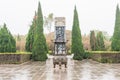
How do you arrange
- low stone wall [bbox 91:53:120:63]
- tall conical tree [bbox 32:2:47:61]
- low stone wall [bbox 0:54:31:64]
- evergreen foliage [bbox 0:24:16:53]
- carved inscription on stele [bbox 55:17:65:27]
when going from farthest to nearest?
tall conical tree [bbox 32:2:47:61]
evergreen foliage [bbox 0:24:16:53]
low stone wall [bbox 91:53:120:63]
carved inscription on stele [bbox 55:17:65:27]
low stone wall [bbox 0:54:31:64]

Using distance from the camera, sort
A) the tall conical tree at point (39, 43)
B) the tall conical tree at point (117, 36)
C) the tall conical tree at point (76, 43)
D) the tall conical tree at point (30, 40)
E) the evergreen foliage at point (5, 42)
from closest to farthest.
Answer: the evergreen foliage at point (5, 42)
the tall conical tree at point (39, 43)
the tall conical tree at point (117, 36)
the tall conical tree at point (76, 43)
the tall conical tree at point (30, 40)

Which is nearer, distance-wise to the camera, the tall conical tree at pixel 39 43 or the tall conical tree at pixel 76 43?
the tall conical tree at pixel 39 43

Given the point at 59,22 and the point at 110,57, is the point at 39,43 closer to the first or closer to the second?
the point at 59,22

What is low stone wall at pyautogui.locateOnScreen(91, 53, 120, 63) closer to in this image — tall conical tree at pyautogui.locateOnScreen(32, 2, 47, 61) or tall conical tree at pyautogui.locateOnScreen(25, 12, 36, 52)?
tall conical tree at pyautogui.locateOnScreen(32, 2, 47, 61)

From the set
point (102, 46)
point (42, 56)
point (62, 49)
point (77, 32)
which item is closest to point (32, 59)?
point (42, 56)

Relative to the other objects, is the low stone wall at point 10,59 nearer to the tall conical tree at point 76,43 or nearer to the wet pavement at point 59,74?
the wet pavement at point 59,74

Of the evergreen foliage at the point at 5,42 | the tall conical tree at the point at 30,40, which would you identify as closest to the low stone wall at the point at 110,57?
the evergreen foliage at the point at 5,42

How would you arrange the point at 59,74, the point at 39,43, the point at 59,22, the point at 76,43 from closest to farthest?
the point at 59,74 < the point at 59,22 < the point at 39,43 < the point at 76,43

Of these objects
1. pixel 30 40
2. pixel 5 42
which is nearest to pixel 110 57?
pixel 5 42

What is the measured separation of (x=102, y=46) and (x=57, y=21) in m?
15.1

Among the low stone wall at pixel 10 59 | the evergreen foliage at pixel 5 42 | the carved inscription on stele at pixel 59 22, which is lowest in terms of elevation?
the low stone wall at pixel 10 59

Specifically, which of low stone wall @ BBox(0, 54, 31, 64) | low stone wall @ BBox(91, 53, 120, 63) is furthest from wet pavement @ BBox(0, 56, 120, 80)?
low stone wall @ BBox(91, 53, 120, 63)

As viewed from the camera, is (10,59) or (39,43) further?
(39,43)

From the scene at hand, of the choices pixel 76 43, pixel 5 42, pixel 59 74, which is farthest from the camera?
pixel 76 43
